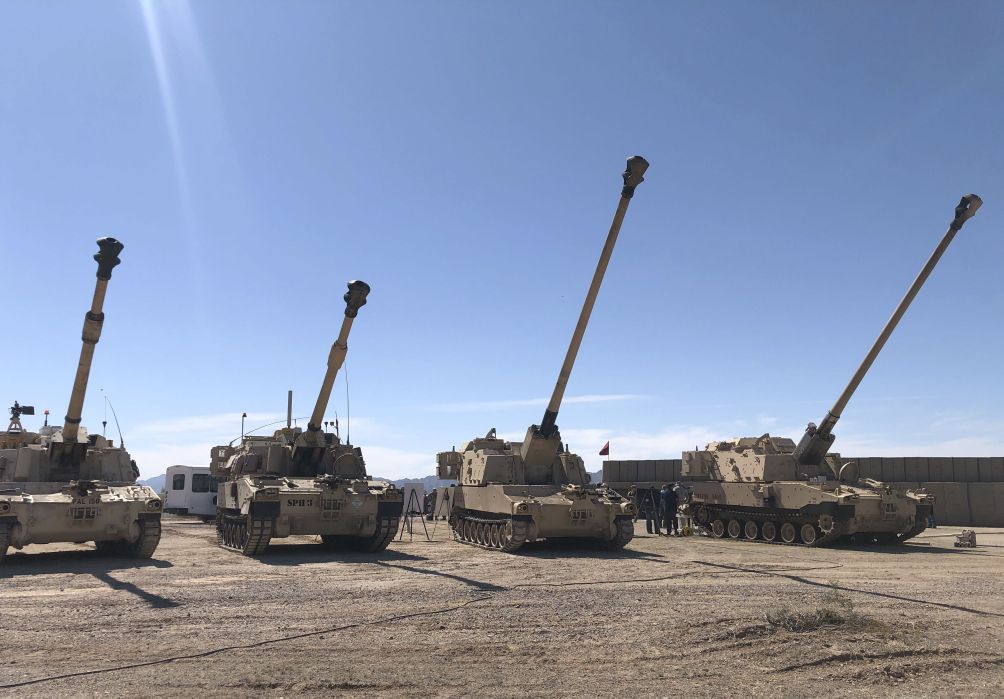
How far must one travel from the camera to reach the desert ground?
627 centimetres

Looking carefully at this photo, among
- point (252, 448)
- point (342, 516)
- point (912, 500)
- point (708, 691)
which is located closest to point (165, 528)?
point (252, 448)

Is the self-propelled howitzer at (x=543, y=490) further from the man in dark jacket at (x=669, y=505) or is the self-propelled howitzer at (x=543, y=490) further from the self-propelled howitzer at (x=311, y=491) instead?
the man in dark jacket at (x=669, y=505)

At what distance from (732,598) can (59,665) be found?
23.3 ft

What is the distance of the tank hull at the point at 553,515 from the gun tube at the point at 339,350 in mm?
3900

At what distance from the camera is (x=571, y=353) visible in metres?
Answer: 17.6

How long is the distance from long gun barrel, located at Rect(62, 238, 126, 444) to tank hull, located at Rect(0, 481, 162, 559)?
50.3 inches

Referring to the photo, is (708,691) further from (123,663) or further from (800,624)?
(123,663)

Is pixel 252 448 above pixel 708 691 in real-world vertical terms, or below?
above

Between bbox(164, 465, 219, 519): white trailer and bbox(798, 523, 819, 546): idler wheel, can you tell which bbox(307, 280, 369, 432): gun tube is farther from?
bbox(164, 465, 219, 519): white trailer

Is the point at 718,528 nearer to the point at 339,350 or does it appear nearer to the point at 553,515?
the point at 553,515

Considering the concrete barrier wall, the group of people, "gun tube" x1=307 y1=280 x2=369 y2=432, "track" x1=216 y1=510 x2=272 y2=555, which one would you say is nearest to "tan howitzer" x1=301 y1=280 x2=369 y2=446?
"gun tube" x1=307 y1=280 x2=369 y2=432

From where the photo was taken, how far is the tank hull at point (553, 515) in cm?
1636

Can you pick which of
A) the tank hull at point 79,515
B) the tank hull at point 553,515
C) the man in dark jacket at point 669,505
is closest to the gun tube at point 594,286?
the tank hull at point 553,515

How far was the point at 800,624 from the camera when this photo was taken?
803 cm
